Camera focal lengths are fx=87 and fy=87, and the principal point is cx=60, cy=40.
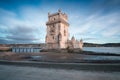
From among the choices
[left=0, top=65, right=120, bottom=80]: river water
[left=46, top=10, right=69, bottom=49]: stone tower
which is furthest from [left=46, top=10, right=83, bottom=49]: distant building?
[left=0, top=65, right=120, bottom=80]: river water

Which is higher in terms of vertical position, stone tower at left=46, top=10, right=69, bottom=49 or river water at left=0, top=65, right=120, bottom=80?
stone tower at left=46, top=10, right=69, bottom=49

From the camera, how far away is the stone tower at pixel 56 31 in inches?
1340

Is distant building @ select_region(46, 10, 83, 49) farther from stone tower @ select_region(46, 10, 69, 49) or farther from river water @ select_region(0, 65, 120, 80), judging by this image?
river water @ select_region(0, 65, 120, 80)

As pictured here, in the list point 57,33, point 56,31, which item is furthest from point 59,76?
point 56,31

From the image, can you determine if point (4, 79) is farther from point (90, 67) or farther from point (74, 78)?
point (90, 67)

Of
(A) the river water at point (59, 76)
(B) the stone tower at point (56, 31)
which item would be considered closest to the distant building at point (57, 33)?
(B) the stone tower at point (56, 31)

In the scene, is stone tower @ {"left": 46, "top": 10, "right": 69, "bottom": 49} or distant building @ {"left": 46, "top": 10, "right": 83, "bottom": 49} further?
distant building @ {"left": 46, "top": 10, "right": 83, "bottom": 49}

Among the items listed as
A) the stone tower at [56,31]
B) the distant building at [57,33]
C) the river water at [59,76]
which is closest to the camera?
the river water at [59,76]

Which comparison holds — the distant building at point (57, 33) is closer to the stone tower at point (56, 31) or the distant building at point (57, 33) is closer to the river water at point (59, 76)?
the stone tower at point (56, 31)

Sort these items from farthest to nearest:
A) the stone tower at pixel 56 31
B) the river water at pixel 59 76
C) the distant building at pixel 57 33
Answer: the distant building at pixel 57 33, the stone tower at pixel 56 31, the river water at pixel 59 76

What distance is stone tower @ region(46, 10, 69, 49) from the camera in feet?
112

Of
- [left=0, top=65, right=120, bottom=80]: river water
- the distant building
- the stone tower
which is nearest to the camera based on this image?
[left=0, top=65, right=120, bottom=80]: river water

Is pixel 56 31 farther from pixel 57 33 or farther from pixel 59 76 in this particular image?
pixel 59 76

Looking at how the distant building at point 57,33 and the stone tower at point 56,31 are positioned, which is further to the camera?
the distant building at point 57,33
